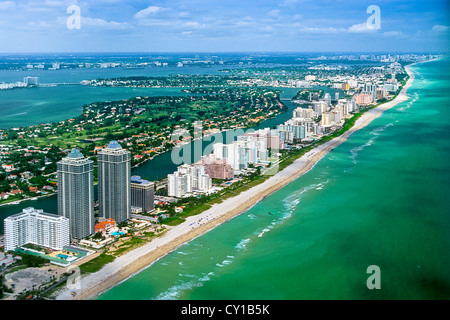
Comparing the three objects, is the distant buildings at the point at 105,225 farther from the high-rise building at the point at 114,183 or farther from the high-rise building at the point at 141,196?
the high-rise building at the point at 141,196

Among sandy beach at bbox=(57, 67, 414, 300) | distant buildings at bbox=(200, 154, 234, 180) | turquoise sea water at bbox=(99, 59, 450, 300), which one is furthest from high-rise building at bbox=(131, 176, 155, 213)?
distant buildings at bbox=(200, 154, 234, 180)

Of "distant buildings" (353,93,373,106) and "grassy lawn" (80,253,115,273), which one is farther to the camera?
"distant buildings" (353,93,373,106)

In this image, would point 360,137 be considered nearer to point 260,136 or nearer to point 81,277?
point 260,136

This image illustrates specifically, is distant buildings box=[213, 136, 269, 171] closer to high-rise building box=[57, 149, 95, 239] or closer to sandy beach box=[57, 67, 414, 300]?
sandy beach box=[57, 67, 414, 300]

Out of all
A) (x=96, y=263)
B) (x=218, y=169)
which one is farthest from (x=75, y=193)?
(x=218, y=169)

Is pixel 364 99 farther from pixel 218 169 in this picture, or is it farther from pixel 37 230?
pixel 37 230

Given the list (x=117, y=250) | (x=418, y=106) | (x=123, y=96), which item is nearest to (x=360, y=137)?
(x=418, y=106)

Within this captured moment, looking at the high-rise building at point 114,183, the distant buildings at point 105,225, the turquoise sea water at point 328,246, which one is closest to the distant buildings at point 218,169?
the turquoise sea water at point 328,246
